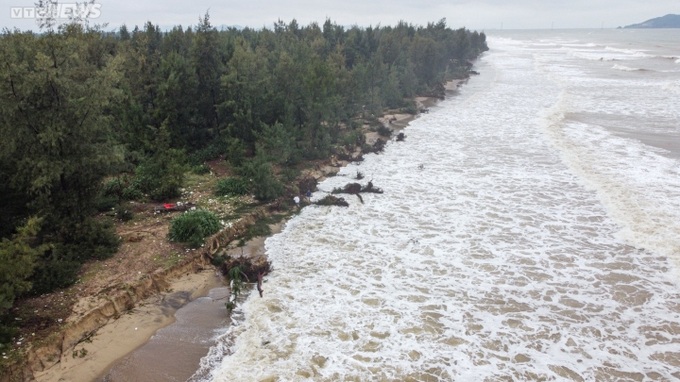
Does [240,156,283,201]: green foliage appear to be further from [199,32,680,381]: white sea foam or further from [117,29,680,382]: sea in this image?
[199,32,680,381]: white sea foam

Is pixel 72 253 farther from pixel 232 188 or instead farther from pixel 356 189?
pixel 356 189

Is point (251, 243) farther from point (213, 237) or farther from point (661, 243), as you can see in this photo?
point (661, 243)

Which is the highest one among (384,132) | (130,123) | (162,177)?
(130,123)

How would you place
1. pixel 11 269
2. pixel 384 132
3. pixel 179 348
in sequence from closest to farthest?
pixel 11 269, pixel 179 348, pixel 384 132

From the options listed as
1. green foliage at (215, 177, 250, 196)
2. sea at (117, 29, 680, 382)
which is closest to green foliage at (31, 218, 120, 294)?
sea at (117, 29, 680, 382)

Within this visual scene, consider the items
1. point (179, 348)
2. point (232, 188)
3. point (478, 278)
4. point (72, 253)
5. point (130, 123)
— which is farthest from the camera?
point (130, 123)

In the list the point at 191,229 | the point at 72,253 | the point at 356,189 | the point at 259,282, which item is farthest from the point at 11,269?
the point at 356,189
